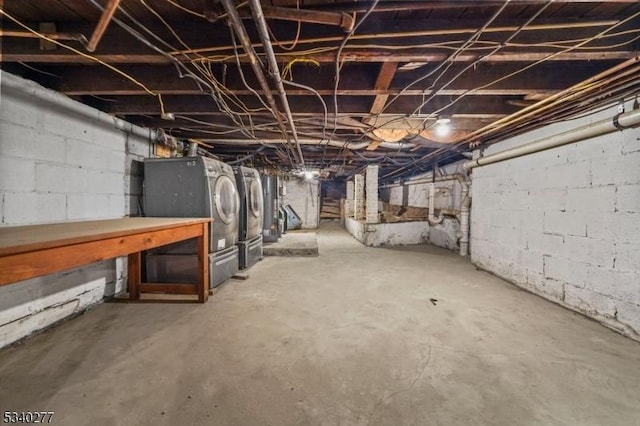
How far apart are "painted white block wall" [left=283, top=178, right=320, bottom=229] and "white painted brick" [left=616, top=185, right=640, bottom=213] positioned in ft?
25.5

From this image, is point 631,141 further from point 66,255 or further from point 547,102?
point 66,255

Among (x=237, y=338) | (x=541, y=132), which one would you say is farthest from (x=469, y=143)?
(x=237, y=338)

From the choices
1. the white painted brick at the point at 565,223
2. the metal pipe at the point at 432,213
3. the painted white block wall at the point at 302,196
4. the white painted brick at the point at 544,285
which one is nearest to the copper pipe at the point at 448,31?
the white painted brick at the point at 565,223

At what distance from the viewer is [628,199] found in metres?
2.12

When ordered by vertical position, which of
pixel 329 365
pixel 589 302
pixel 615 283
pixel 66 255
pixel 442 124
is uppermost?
pixel 442 124

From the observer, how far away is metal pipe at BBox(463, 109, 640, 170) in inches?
80.3

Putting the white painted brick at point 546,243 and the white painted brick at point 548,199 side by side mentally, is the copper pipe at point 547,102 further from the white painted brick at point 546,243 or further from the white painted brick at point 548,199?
the white painted brick at point 546,243

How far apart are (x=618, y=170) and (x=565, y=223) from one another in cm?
68

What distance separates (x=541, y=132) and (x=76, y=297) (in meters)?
5.26

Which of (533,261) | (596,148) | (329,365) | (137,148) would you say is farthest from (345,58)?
(533,261)

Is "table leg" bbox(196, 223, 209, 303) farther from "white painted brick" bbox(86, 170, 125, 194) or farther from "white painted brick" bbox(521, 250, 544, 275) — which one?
"white painted brick" bbox(521, 250, 544, 275)

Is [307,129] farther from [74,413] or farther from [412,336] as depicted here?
[74,413]

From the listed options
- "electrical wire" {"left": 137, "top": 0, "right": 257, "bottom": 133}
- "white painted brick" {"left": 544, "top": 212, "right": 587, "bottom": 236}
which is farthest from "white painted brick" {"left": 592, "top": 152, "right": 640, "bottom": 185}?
"electrical wire" {"left": 137, "top": 0, "right": 257, "bottom": 133}

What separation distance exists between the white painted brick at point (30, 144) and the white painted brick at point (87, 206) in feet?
1.22
